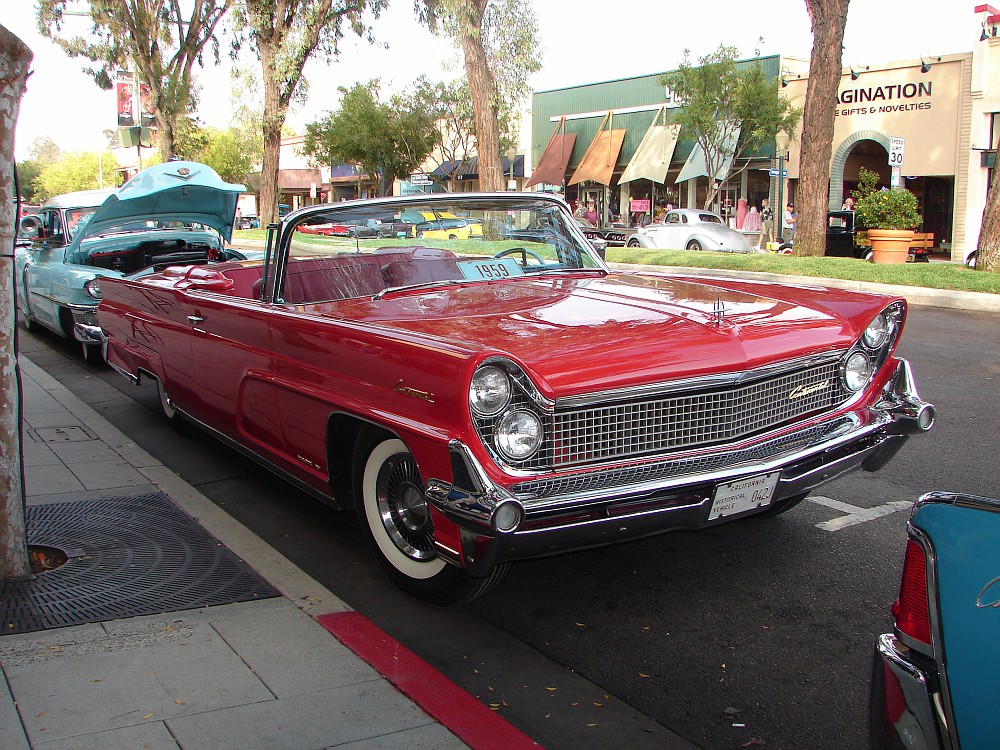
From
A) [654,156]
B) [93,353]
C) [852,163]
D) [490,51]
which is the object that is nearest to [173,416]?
[93,353]

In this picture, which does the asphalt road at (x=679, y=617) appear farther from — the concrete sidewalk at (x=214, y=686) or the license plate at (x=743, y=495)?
the license plate at (x=743, y=495)

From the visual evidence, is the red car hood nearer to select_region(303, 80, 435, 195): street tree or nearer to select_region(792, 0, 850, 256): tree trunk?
select_region(792, 0, 850, 256): tree trunk

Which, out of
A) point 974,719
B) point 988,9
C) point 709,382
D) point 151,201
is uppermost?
point 988,9

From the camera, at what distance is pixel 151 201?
8758mm

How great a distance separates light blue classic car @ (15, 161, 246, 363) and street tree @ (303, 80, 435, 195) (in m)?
34.7

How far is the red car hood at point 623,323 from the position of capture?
3154mm

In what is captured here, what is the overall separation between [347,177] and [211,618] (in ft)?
193

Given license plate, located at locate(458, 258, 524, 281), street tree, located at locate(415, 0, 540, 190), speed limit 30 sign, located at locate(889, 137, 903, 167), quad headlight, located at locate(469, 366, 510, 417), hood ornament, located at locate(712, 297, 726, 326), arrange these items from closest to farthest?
quad headlight, located at locate(469, 366, 510, 417)
hood ornament, located at locate(712, 297, 726, 326)
license plate, located at locate(458, 258, 524, 281)
speed limit 30 sign, located at locate(889, 137, 903, 167)
street tree, located at locate(415, 0, 540, 190)

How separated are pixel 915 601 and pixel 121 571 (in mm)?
3114

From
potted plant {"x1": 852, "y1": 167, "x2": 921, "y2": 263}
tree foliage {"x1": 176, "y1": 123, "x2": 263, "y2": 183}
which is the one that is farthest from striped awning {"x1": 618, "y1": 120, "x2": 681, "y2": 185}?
tree foliage {"x1": 176, "y1": 123, "x2": 263, "y2": 183}

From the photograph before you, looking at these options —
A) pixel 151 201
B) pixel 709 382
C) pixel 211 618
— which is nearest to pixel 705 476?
pixel 709 382

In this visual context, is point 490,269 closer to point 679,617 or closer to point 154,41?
point 679,617

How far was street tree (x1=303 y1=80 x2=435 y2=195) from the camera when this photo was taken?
43.9 meters

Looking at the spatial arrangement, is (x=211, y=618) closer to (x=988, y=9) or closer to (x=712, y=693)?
(x=712, y=693)
